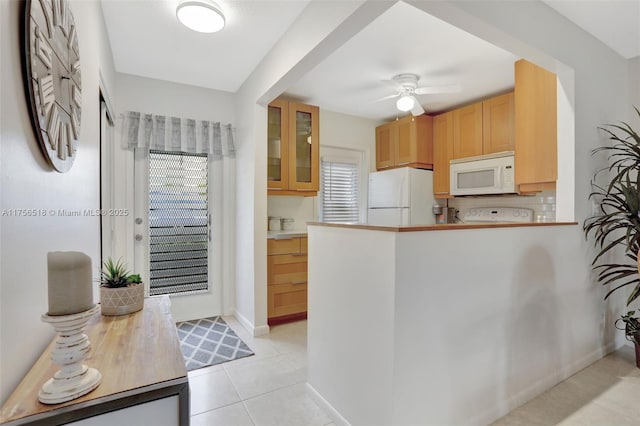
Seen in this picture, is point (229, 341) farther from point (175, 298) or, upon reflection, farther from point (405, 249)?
point (405, 249)

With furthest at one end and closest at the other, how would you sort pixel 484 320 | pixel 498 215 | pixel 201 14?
pixel 498 215
pixel 201 14
pixel 484 320

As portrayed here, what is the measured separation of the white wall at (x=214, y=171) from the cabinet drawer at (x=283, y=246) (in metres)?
0.59

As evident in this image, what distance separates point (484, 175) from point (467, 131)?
2.10 ft

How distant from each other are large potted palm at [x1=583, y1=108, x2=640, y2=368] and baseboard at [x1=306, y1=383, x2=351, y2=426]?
2.12 m

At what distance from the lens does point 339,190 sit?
443 cm

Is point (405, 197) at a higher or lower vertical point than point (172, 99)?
lower

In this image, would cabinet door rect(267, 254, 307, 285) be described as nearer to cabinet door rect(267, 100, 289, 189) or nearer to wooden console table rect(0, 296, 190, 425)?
cabinet door rect(267, 100, 289, 189)

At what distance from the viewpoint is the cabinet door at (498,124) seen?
3270mm

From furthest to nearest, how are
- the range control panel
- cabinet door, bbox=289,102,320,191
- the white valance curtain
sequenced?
cabinet door, bbox=289,102,320,191, the range control panel, the white valance curtain

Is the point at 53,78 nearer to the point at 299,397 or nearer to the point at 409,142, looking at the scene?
the point at 299,397

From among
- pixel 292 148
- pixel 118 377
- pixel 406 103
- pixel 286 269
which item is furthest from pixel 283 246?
pixel 118 377

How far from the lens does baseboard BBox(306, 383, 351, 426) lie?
171cm

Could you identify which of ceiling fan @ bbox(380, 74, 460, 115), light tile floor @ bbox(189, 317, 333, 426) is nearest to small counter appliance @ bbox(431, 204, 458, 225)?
ceiling fan @ bbox(380, 74, 460, 115)

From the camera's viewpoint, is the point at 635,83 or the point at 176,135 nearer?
the point at 635,83
